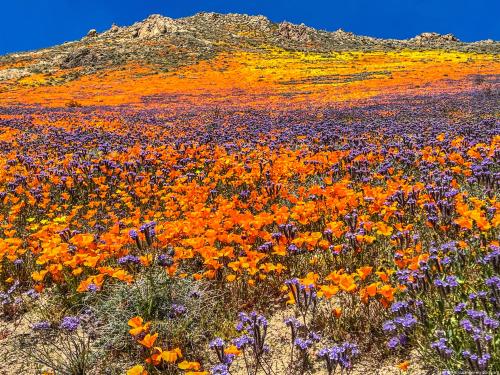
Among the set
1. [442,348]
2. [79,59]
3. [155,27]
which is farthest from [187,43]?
[442,348]

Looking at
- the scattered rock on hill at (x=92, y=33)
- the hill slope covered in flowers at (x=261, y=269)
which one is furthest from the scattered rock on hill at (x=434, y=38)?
the hill slope covered in flowers at (x=261, y=269)

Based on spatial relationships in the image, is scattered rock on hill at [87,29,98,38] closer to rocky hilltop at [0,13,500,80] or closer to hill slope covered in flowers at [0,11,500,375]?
rocky hilltop at [0,13,500,80]

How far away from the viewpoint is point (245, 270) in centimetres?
600

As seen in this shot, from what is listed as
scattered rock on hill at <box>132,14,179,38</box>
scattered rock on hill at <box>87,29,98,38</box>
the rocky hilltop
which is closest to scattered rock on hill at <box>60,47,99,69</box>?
the rocky hilltop

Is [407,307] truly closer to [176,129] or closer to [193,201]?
[193,201]

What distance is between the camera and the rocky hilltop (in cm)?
10138

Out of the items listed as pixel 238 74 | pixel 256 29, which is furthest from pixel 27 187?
pixel 256 29

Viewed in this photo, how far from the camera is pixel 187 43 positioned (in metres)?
114

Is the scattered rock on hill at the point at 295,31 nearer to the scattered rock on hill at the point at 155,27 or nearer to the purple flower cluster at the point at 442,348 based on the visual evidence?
the scattered rock on hill at the point at 155,27

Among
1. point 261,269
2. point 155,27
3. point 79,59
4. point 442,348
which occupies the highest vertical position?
point 155,27

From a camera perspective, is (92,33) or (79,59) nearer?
(79,59)

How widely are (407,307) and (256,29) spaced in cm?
15080

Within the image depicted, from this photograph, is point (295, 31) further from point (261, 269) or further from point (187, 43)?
point (261, 269)

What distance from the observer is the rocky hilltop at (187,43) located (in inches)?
3991
